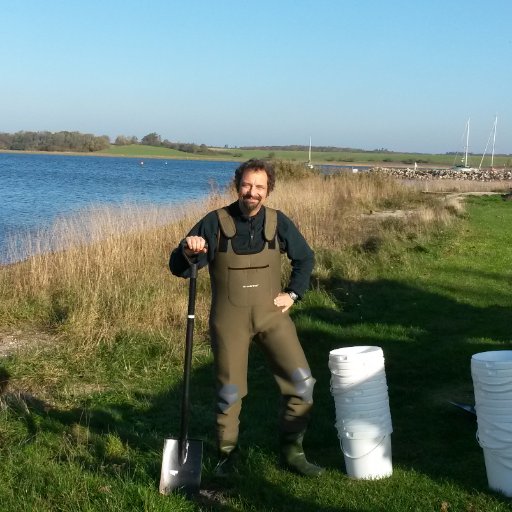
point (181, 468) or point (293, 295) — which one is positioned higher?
point (293, 295)

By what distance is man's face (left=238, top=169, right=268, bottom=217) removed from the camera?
4.74m

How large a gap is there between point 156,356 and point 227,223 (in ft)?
12.6

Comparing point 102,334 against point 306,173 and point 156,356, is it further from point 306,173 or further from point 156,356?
point 306,173

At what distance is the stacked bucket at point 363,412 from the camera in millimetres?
4941

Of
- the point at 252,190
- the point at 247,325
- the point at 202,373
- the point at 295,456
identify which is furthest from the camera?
the point at 202,373

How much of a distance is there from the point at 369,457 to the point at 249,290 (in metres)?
1.26

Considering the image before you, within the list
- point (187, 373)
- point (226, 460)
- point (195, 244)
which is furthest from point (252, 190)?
point (226, 460)

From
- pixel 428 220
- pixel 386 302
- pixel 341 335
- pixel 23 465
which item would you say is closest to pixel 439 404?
pixel 341 335

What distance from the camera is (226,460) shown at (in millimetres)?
5047

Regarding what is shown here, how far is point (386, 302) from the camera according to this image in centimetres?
1120

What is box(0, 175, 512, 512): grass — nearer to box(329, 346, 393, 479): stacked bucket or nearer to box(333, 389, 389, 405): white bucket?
box(329, 346, 393, 479): stacked bucket

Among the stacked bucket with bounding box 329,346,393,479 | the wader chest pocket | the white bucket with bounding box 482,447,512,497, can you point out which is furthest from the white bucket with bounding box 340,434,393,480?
the wader chest pocket

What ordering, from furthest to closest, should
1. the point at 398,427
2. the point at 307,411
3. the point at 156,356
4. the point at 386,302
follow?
the point at 386,302, the point at 156,356, the point at 398,427, the point at 307,411

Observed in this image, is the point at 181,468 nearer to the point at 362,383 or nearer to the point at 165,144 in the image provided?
the point at 362,383
